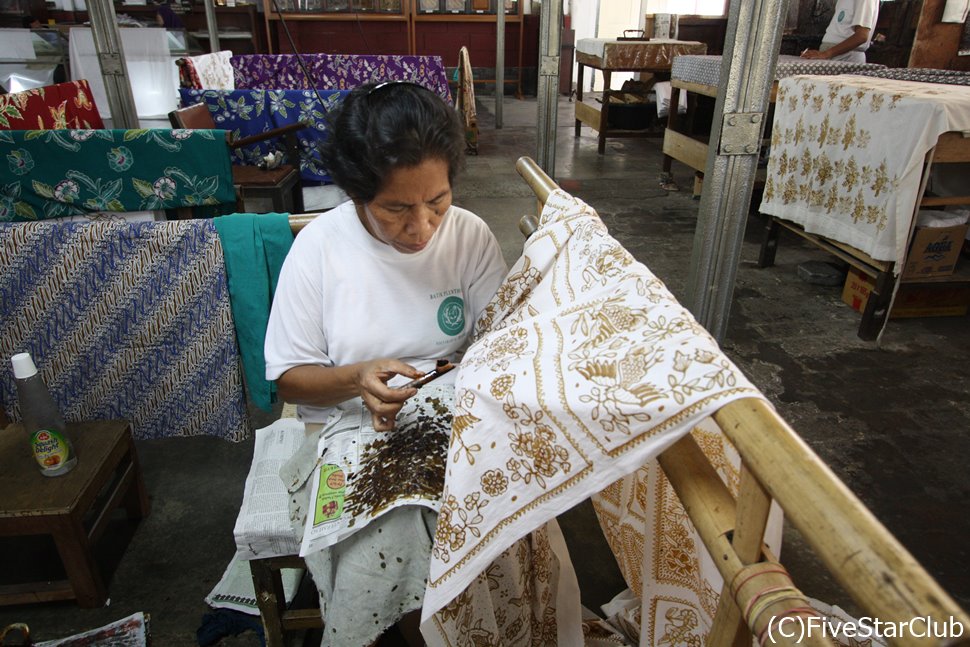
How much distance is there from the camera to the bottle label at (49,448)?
1600mm

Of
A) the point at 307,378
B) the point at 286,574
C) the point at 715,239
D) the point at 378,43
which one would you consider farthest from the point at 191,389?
the point at 378,43

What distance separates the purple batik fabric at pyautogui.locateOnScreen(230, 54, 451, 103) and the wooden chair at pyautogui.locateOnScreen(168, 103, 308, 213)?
234cm

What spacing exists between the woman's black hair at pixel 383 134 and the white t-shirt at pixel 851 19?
4.63 meters

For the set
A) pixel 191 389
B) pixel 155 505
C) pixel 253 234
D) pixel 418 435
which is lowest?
pixel 155 505

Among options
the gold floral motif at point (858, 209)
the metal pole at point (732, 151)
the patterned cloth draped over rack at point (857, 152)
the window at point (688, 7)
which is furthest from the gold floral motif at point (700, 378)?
the window at point (688, 7)

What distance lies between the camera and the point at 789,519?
50 cm

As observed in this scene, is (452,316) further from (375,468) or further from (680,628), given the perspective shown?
(680,628)

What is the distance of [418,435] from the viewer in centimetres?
121

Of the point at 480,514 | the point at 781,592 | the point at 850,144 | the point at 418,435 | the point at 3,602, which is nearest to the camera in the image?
the point at 781,592

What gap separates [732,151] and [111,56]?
281 cm

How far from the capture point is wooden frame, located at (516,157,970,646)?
42 cm

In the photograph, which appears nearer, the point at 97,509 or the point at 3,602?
the point at 3,602

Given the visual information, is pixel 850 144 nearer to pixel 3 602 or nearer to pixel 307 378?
pixel 307 378

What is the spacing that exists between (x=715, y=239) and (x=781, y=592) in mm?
1048
